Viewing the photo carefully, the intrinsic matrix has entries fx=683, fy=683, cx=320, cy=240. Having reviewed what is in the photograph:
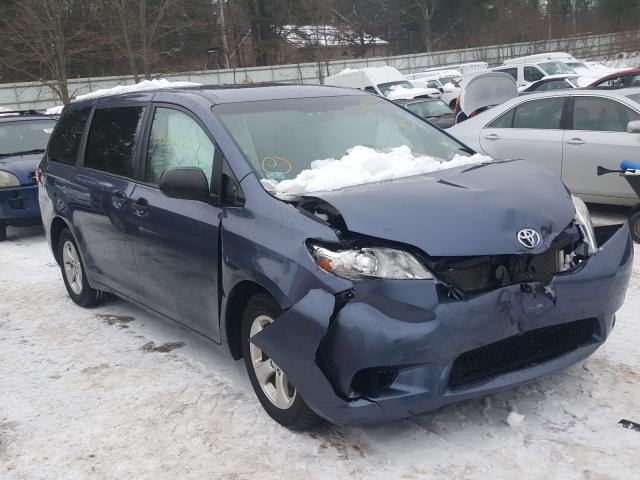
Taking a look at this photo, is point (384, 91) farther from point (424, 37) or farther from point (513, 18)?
point (424, 37)

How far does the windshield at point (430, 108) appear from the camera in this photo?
16.1m

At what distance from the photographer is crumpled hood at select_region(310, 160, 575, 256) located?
121 inches

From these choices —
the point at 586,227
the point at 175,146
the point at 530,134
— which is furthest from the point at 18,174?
the point at 586,227

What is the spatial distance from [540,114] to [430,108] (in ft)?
27.9

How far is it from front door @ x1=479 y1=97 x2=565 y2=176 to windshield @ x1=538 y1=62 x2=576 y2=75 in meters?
16.8

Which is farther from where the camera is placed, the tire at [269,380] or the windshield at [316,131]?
the windshield at [316,131]

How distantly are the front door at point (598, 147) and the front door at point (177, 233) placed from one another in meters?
4.90

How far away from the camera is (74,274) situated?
6035 millimetres

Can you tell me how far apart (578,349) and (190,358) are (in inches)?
97.9

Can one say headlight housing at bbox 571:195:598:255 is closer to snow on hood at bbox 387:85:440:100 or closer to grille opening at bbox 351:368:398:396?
grille opening at bbox 351:368:398:396

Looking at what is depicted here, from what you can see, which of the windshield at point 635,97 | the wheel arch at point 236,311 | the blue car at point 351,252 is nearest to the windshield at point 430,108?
the windshield at point 635,97

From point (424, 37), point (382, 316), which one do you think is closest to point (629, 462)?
point (382, 316)

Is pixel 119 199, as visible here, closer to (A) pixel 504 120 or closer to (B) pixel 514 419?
(B) pixel 514 419

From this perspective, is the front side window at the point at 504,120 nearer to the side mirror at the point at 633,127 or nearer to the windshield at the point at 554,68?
the side mirror at the point at 633,127
